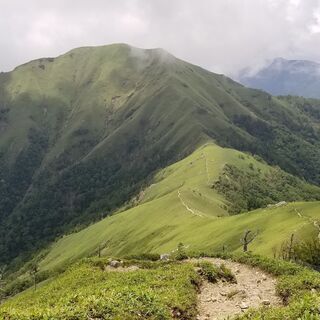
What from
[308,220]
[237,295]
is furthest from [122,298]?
[308,220]

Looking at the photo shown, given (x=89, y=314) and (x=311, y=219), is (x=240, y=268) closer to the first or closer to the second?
(x=89, y=314)

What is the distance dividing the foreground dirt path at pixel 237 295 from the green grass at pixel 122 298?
52.6 inches

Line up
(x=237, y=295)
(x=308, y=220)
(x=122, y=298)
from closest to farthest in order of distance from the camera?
1. (x=122, y=298)
2. (x=237, y=295)
3. (x=308, y=220)

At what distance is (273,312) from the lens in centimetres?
3117

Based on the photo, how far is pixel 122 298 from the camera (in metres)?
36.7

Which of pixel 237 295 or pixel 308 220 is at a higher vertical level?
pixel 237 295

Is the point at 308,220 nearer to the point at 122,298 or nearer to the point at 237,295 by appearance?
the point at 237,295

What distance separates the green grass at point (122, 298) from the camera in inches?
1312

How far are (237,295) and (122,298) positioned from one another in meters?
15.3

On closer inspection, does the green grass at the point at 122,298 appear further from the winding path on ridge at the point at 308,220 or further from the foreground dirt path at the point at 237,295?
the winding path on ridge at the point at 308,220

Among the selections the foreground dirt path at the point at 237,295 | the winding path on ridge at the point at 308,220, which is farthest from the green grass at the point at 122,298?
the winding path on ridge at the point at 308,220

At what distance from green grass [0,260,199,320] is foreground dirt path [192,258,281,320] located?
4.38 ft

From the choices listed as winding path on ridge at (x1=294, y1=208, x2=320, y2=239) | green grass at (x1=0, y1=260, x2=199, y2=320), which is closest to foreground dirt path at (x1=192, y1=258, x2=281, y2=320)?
green grass at (x1=0, y1=260, x2=199, y2=320)

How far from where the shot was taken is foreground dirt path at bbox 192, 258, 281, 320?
42750mm
